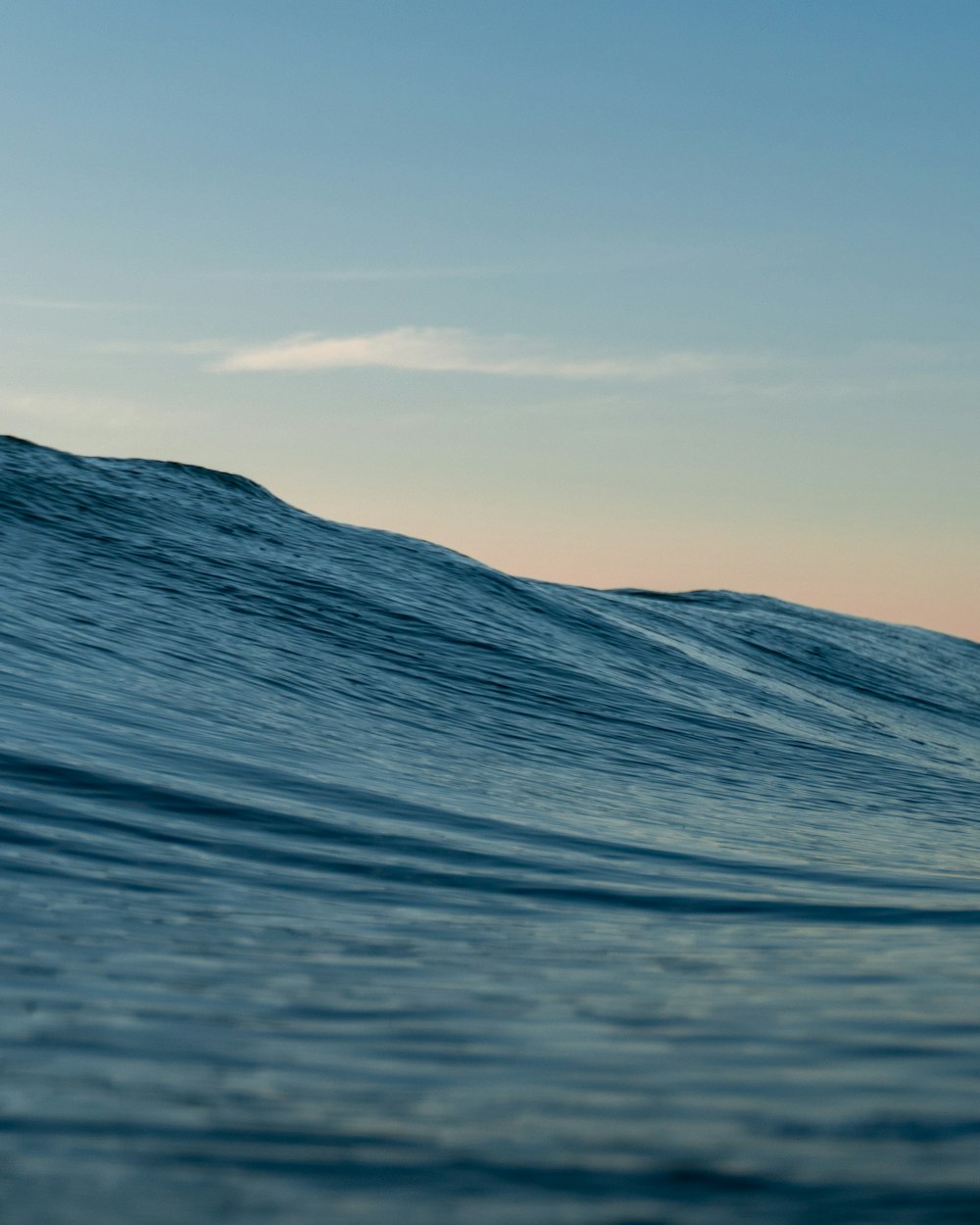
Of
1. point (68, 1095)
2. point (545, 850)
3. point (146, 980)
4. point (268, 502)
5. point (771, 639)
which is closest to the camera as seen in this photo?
point (68, 1095)

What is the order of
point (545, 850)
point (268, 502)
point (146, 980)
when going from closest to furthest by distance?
point (146, 980) → point (545, 850) → point (268, 502)

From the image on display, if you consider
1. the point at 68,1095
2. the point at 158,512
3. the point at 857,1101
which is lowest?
the point at 68,1095

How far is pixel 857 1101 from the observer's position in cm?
166

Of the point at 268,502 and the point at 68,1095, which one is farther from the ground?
the point at 268,502

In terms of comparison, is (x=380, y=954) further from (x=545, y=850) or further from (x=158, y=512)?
(x=158, y=512)

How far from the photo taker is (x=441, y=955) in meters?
2.49

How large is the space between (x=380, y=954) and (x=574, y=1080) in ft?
2.56

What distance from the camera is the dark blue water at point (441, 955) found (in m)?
1.46

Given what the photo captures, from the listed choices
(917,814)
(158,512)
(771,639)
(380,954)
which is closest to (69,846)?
(380,954)

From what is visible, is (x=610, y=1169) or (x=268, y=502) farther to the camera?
(x=268, y=502)

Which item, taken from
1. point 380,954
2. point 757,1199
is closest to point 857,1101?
point 757,1199

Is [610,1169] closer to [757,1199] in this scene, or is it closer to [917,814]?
[757,1199]

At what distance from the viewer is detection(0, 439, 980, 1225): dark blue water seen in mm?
1463

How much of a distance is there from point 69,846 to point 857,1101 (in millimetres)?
2140
